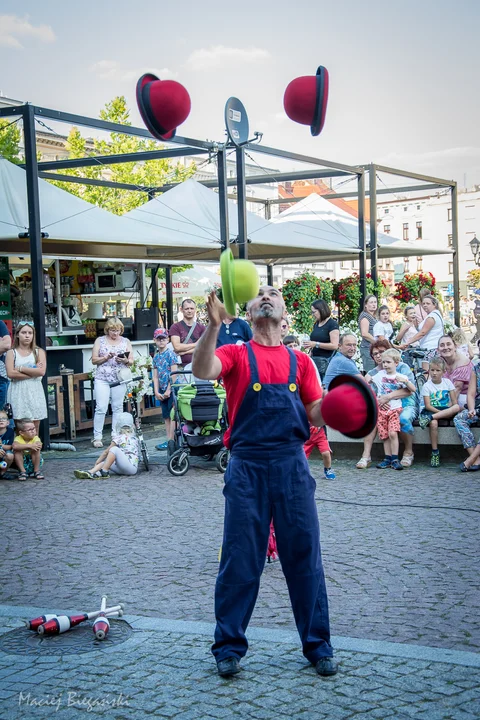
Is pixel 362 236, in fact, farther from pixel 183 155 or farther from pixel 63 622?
pixel 63 622

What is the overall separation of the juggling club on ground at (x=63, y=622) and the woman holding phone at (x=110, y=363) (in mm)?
7173

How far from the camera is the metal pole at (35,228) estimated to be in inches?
464

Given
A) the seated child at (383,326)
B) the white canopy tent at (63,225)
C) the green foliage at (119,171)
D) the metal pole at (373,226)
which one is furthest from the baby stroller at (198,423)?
the green foliage at (119,171)

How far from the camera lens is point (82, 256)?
14805mm

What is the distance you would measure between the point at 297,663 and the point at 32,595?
2146mm

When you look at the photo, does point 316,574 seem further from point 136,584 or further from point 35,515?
point 35,515

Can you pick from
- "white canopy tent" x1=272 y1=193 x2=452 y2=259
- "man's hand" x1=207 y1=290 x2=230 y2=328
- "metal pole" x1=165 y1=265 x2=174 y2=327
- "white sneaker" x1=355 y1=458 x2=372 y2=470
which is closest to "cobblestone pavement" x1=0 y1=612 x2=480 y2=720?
"man's hand" x1=207 y1=290 x2=230 y2=328

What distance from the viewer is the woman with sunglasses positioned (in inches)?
423

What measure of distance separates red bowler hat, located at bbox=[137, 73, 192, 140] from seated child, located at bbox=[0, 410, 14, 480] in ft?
18.1

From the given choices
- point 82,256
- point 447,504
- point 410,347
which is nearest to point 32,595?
point 447,504

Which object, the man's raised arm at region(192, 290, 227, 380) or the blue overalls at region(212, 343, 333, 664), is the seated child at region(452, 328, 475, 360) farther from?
the man's raised arm at region(192, 290, 227, 380)

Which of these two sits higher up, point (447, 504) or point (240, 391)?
point (240, 391)

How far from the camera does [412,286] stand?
21531mm

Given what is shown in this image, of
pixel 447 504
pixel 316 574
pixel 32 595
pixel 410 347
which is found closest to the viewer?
pixel 316 574
